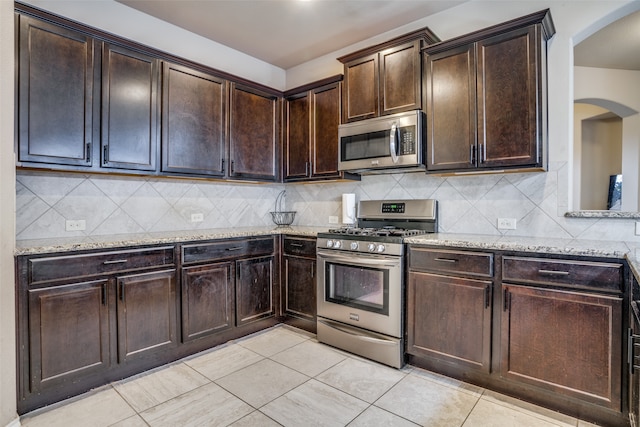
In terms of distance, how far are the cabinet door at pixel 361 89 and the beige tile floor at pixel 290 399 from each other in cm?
209

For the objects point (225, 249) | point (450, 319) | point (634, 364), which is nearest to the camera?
point (634, 364)

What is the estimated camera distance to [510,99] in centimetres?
224

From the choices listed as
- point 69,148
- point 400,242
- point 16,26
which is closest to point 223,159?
point 69,148

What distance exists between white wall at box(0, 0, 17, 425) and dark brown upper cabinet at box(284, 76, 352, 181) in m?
2.28

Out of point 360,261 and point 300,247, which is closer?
point 360,261

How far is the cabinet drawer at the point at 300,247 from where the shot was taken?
3.06 metres

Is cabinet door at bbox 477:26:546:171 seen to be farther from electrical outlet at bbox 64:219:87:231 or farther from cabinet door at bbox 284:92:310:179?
electrical outlet at bbox 64:219:87:231

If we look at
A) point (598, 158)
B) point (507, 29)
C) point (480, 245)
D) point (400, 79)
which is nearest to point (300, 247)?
point (480, 245)

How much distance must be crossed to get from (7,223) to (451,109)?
290cm

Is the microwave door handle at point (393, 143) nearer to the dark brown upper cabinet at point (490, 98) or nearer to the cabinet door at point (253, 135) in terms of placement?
the dark brown upper cabinet at point (490, 98)

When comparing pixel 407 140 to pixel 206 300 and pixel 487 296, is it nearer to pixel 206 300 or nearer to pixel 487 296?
pixel 487 296

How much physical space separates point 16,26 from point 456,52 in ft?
9.58

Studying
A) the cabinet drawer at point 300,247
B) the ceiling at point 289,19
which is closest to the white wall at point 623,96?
the ceiling at point 289,19

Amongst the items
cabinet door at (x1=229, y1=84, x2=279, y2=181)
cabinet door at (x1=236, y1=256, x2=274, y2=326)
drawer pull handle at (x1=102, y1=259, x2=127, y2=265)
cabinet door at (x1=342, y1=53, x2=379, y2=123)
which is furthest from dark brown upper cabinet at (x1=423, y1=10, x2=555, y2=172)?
drawer pull handle at (x1=102, y1=259, x2=127, y2=265)
